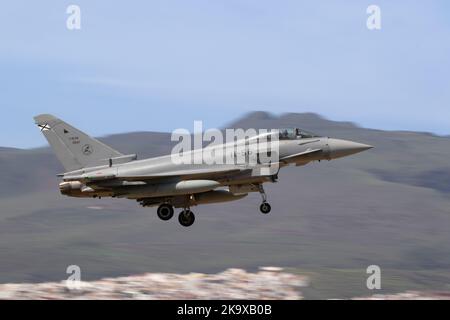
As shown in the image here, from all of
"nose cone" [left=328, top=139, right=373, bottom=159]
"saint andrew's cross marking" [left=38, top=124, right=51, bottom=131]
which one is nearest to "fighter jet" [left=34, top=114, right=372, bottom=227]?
"nose cone" [left=328, top=139, right=373, bottom=159]

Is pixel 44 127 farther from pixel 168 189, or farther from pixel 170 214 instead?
pixel 170 214

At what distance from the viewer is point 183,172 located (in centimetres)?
3872

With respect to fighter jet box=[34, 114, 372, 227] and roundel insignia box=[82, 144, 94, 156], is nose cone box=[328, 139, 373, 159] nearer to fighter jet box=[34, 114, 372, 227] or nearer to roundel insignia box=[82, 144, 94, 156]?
fighter jet box=[34, 114, 372, 227]

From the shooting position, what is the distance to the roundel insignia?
40844 mm

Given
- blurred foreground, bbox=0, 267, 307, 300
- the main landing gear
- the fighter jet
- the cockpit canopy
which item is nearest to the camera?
the fighter jet

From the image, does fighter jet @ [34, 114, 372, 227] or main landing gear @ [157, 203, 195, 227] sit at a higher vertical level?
fighter jet @ [34, 114, 372, 227]

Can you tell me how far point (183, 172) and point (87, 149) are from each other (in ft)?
17.0

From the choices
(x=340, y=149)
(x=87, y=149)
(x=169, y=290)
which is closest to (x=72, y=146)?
(x=87, y=149)

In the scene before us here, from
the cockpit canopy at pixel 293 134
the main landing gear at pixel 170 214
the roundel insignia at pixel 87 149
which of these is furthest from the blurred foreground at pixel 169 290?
the cockpit canopy at pixel 293 134

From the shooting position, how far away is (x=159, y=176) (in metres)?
38.7

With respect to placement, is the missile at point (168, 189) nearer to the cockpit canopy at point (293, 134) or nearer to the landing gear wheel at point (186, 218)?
the landing gear wheel at point (186, 218)
